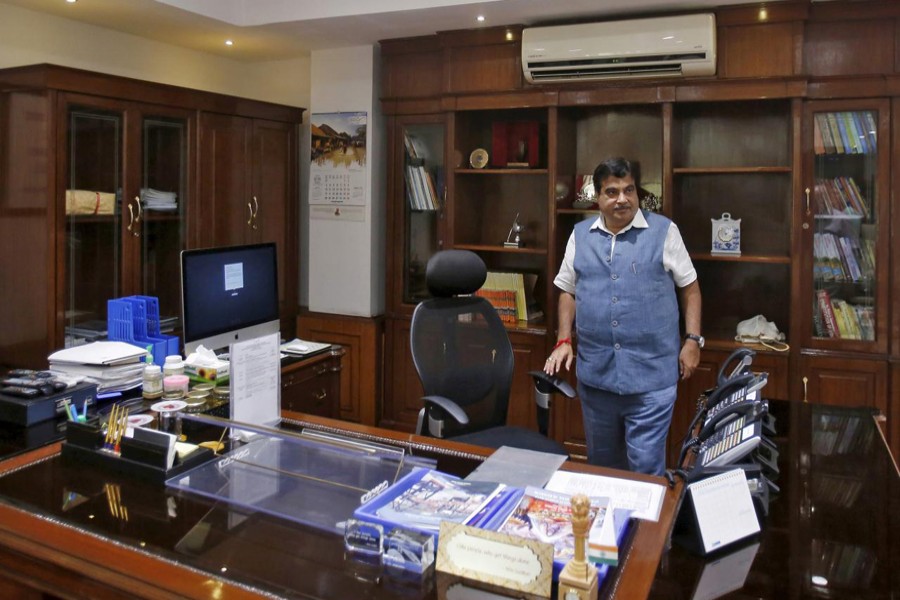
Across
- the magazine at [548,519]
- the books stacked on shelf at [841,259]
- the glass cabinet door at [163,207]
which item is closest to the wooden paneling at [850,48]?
the books stacked on shelf at [841,259]

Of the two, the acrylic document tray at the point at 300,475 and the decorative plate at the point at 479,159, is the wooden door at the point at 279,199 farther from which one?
the acrylic document tray at the point at 300,475

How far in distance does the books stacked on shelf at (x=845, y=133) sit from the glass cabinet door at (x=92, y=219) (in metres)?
3.38

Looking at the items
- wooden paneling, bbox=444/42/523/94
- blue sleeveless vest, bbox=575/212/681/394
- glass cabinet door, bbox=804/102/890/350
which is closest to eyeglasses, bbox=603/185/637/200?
blue sleeveless vest, bbox=575/212/681/394

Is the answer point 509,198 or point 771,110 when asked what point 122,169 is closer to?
point 509,198

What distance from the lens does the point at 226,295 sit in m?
3.01

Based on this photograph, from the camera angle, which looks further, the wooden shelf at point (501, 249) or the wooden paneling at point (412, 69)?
the wooden paneling at point (412, 69)

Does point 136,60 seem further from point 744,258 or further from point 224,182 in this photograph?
point 744,258

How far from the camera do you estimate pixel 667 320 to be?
294cm

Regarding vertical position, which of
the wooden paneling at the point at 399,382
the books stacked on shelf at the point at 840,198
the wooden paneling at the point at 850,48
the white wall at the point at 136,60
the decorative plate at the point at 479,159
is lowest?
the wooden paneling at the point at 399,382

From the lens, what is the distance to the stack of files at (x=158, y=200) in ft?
12.9

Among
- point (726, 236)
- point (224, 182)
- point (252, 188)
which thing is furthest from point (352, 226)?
point (726, 236)

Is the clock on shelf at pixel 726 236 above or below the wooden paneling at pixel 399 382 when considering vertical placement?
above

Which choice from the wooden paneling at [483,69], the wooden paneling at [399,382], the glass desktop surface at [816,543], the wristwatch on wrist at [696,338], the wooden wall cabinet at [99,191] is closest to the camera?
the glass desktop surface at [816,543]

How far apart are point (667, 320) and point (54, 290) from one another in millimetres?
2711
